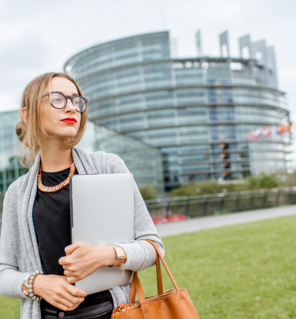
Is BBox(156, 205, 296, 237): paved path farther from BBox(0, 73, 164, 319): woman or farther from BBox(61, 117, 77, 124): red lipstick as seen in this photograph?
BBox(61, 117, 77, 124): red lipstick

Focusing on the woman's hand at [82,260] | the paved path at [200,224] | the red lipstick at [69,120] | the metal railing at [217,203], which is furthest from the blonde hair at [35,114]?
the metal railing at [217,203]

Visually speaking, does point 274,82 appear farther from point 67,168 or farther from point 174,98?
point 67,168

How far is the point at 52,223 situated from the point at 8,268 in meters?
0.30

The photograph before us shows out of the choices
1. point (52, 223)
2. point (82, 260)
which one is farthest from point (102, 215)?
point (52, 223)

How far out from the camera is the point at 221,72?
81.1 meters

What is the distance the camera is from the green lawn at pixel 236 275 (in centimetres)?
426

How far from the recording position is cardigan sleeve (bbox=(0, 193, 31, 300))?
4.46 ft

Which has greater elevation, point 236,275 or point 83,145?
point 83,145

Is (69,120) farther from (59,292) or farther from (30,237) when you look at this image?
(59,292)

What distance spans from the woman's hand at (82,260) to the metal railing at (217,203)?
45.8 ft

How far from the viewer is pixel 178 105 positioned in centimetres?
7712

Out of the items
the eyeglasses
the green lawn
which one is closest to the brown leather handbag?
the eyeglasses

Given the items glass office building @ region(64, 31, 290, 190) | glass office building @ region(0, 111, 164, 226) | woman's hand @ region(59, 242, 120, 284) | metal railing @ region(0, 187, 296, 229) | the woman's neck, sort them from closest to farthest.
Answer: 1. woman's hand @ region(59, 242, 120, 284)
2. the woman's neck
3. metal railing @ region(0, 187, 296, 229)
4. glass office building @ region(0, 111, 164, 226)
5. glass office building @ region(64, 31, 290, 190)

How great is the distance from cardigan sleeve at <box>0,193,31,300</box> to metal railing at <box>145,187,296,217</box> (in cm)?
1375
